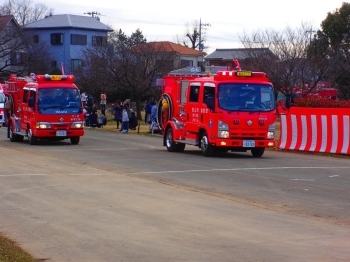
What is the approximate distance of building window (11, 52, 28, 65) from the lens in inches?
2569

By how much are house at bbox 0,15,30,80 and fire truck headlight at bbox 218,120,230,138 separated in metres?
44.4

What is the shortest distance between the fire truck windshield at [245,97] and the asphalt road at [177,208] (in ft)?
5.67

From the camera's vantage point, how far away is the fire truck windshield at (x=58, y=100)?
28.7 m

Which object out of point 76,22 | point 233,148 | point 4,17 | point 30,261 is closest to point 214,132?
point 233,148

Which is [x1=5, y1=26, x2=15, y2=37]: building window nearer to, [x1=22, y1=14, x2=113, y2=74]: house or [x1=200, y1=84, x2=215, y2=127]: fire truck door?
[x1=22, y1=14, x2=113, y2=74]: house

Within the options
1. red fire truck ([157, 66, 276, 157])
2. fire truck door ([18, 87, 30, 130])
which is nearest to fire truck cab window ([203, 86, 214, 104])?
red fire truck ([157, 66, 276, 157])

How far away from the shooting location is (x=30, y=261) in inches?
332

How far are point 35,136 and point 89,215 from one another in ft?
57.6

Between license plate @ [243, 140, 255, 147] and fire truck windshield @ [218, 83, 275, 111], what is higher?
fire truck windshield @ [218, 83, 275, 111]

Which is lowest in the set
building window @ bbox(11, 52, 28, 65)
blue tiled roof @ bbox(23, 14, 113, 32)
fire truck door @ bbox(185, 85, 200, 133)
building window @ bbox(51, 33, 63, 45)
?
fire truck door @ bbox(185, 85, 200, 133)

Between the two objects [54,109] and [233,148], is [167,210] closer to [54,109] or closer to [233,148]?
[233,148]

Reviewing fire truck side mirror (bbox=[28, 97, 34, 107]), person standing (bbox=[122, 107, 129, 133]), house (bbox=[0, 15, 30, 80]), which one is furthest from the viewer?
house (bbox=[0, 15, 30, 80])

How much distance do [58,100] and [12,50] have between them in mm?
37323

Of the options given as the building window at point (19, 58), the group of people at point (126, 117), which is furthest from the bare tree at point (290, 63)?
the building window at point (19, 58)
